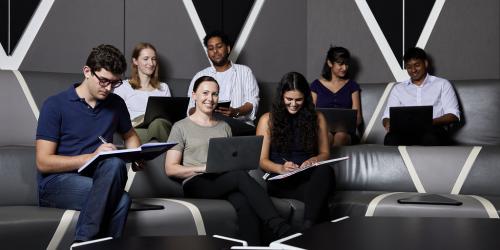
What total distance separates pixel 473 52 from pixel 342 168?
1.88 m

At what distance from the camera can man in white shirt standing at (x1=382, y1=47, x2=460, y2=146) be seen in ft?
16.4

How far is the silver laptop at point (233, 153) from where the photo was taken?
3.81 metres

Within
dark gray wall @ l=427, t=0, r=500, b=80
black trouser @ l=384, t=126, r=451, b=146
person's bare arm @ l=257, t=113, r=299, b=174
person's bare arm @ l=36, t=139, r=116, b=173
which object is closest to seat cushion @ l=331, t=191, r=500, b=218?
person's bare arm @ l=257, t=113, r=299, b=174

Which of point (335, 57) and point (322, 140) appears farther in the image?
point (335, 57)

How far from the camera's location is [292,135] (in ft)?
14.5

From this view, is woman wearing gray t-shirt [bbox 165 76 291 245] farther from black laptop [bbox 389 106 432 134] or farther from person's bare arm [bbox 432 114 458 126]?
person's bare arm [bbox 432 114 458 126]

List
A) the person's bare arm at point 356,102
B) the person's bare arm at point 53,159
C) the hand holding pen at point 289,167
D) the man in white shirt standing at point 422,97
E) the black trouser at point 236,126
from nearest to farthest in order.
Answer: the person's bare arm at point 53,159
the hand holding pen at point 289,167
the black trouser at point 236,126
the man in white shirt standing at point 422,97
the person's bare arm at point 356,102

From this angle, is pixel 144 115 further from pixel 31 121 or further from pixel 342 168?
pixel 342 168

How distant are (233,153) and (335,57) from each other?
→ 221 centimetres

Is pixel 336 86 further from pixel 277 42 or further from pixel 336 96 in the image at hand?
pixel 277 42

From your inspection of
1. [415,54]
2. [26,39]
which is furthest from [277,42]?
[26,39]

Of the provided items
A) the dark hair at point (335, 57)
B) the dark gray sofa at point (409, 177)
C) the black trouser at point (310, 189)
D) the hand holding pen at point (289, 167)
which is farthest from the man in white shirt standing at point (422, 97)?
the hand holding pen at point (289, 167)

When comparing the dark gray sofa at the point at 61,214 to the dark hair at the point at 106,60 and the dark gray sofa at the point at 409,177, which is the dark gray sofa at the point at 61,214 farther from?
the dark gray sofa at the point at 409,177

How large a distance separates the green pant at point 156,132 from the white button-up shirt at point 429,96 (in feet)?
5.97
